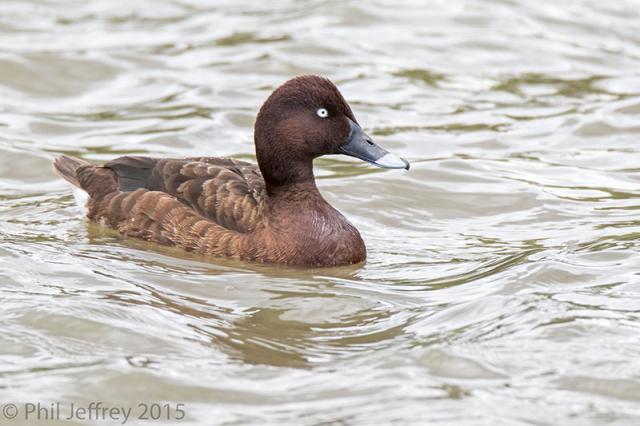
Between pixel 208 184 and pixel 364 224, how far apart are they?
1.47 metres

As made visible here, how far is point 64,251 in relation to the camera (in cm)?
856

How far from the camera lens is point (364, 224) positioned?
31.6ft

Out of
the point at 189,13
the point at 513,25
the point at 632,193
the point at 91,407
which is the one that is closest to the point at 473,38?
the point at 513,25

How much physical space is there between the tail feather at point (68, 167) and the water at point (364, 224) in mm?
274

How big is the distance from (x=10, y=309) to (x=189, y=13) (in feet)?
29.8

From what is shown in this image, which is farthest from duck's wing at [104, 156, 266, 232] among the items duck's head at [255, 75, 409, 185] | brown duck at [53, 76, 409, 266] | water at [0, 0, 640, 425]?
water at [0, 0, 640, 425]

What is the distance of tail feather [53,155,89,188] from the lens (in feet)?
31.3

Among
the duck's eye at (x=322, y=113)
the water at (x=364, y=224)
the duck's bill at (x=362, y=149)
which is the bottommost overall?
the water at (x=364, y=224)

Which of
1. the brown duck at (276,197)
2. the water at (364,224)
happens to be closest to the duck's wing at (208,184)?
the brown duck at (276,197)

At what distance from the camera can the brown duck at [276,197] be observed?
331 inches

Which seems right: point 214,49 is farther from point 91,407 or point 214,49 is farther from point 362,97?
point 91,407

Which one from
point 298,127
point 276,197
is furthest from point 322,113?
point 276,197

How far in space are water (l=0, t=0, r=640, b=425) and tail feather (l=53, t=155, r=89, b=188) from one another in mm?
274

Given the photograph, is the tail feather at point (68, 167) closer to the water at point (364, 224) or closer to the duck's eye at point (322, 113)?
the water at point (364, 224)
